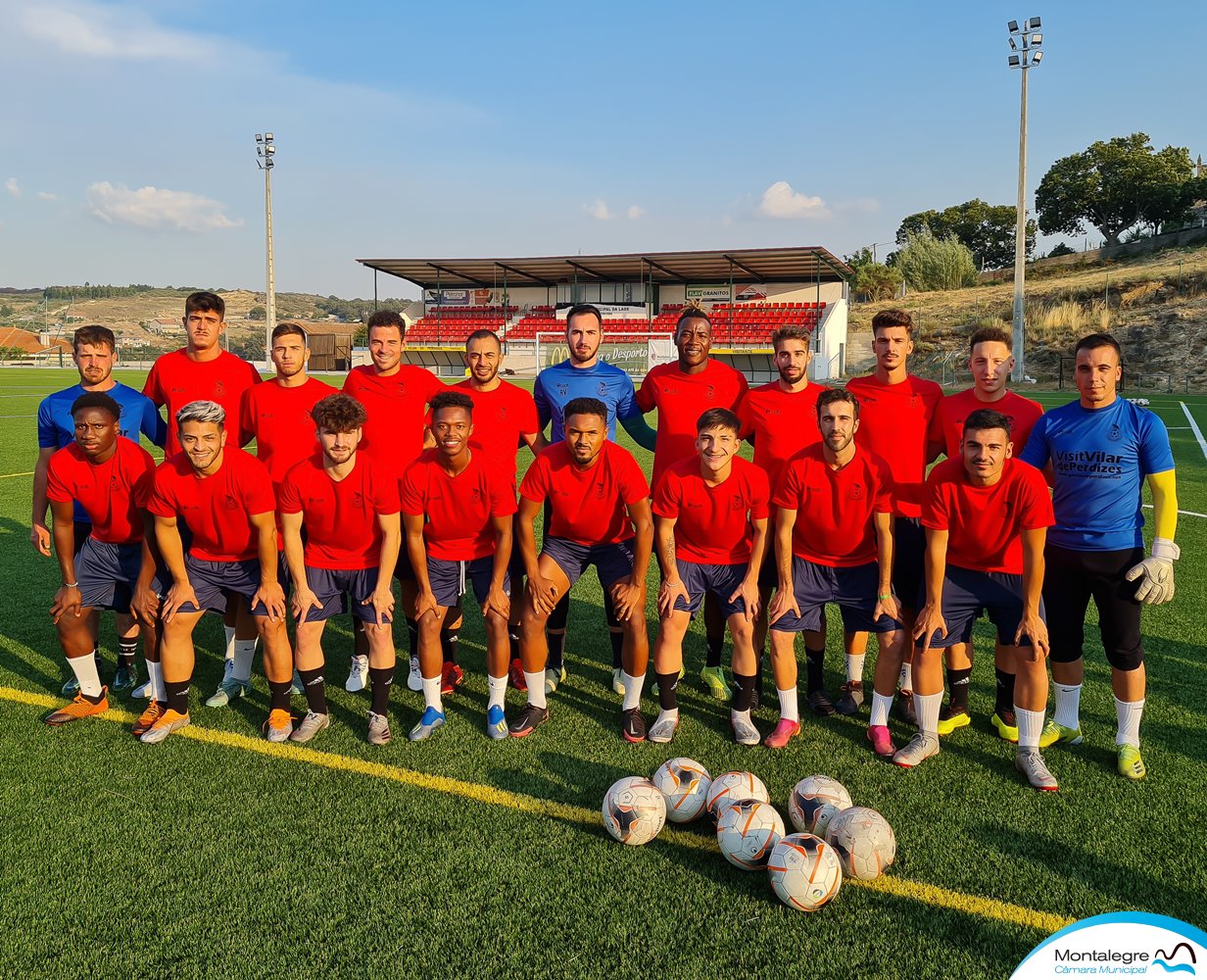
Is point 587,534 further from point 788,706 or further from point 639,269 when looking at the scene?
point 639,269

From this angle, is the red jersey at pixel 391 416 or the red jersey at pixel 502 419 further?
the red jersey at pixel 391 416

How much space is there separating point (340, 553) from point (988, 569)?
3.28 m

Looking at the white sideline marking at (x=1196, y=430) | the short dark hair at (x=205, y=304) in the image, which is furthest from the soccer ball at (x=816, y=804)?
the white sideline marking at (x=1196, y=430)

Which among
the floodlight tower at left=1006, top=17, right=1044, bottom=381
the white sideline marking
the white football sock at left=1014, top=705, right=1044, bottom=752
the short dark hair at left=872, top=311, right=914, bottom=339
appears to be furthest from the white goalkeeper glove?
the floodlight tower at left=1006, top=17, right=1044, bottom=381

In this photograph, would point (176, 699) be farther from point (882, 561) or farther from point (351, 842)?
point (882, 561)

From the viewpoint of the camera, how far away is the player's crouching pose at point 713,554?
420 cm

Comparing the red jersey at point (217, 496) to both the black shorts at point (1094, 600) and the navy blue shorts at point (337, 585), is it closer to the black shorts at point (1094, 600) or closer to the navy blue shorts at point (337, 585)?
the navy blue shorts at point (337, 585)

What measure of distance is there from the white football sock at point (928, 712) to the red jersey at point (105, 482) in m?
4.10

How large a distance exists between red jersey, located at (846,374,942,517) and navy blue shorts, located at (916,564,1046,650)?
730mm

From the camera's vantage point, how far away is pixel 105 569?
451cm

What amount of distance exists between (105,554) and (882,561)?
4145mm

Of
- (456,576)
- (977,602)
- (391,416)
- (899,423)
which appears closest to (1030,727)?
(977,602)

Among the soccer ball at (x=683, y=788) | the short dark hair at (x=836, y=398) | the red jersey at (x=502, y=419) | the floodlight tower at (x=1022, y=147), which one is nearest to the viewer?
the soccer ball at (x=683, y=788)

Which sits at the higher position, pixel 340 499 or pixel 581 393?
pixel 581 393
